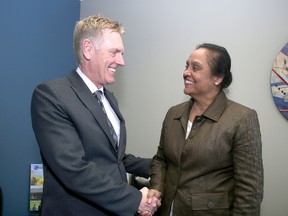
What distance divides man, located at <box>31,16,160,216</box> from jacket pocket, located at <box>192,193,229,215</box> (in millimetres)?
258

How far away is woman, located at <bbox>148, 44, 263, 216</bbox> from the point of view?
1423 mm

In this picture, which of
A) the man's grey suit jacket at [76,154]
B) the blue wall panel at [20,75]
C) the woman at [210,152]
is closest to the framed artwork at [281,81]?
the woman at [210,152]

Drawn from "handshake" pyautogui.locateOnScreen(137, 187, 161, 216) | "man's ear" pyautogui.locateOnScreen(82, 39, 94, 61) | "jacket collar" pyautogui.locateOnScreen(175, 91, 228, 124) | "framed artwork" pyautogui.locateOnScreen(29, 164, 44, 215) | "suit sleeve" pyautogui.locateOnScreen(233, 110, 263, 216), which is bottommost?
"framed artwork" pyautogui.locateOnScreen(29, 164, 44, 215)

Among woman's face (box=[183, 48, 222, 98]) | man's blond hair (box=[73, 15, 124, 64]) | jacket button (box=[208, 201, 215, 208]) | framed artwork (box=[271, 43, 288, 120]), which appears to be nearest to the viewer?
man's blond hair (box=[73, 15, 124, 64])

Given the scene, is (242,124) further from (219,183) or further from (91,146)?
(91,146)

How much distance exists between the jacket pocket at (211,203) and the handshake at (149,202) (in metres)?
0.19

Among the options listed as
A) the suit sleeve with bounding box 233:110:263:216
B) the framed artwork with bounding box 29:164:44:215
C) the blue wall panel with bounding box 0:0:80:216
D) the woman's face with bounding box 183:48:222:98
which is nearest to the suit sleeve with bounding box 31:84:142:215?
the suit sleeve with bounding box 233:110:263:216

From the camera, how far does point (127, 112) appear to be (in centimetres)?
267

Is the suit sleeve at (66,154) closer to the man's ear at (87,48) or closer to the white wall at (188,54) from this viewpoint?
the man's ear at (87,48)

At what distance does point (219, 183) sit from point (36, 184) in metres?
1.50

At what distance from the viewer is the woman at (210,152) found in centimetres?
142

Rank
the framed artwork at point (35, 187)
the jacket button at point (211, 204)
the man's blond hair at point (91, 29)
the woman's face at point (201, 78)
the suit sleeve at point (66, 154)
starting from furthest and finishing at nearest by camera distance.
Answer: the framed artwork at point (35, 187), the woman's face at point (201, 78), the jacket button at point (211, 204), the man's blond hair at point (91, 29), the suit sleeve at point (66, 154)

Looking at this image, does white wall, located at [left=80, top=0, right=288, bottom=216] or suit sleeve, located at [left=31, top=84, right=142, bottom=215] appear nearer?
suit sleeve, located at [left=31, top=84, right=142, bottom=215]

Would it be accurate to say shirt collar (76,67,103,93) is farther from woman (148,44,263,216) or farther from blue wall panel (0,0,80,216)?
blue wall panel (0,0,80,216)
